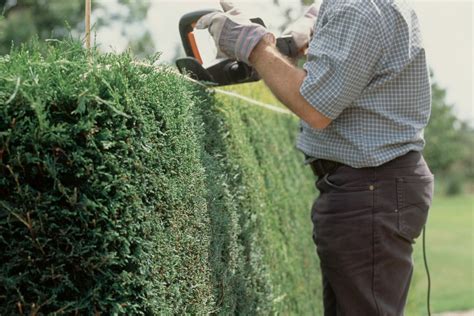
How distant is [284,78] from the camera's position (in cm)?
299

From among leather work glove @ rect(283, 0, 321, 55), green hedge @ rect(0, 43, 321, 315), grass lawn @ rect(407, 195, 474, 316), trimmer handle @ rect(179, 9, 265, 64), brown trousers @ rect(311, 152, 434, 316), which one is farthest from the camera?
grass lawn @ rect(407, 195, 474, 316)

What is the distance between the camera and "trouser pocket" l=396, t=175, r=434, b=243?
3182mm

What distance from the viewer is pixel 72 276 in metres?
2.04

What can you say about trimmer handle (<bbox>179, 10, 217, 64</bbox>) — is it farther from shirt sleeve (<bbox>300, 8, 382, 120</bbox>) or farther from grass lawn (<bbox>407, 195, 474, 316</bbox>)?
grass lawn (<bbox>407, 195, 474, 316</bbox>)

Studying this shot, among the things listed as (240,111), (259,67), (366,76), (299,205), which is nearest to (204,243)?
(259,67)

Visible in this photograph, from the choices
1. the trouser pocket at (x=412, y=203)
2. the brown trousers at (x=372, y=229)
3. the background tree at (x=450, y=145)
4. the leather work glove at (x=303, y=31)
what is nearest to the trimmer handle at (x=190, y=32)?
the leather work glove at (x=303, y=31)

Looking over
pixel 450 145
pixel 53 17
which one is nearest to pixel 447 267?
pixel 53 17

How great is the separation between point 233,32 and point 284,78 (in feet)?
1.01

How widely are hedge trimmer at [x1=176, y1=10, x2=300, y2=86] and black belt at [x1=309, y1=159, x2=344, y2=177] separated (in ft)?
1.66

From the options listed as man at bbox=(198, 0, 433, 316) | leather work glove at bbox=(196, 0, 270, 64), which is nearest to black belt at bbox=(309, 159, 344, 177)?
man at bbox=(198, 0, 433, 316)

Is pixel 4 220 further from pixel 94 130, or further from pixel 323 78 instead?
pixel 323 78

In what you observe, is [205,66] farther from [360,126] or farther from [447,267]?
[447,267]

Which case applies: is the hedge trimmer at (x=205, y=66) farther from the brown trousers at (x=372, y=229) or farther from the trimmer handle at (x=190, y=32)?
the brown trousers at (x=372, y=229)

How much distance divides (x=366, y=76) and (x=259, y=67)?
17.7 inches
